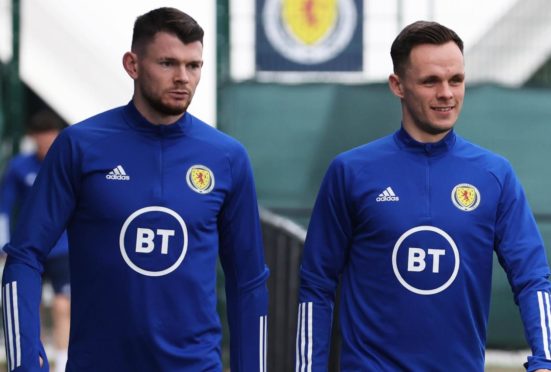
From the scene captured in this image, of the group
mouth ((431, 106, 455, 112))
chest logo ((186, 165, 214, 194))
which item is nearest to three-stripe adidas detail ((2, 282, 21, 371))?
chest logo ((186, 165, 214, 194))

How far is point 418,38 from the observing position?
18.2 feet

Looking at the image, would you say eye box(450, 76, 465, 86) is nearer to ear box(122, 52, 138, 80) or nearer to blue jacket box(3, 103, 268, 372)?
blue jacket box(3, 103, 268, 372)

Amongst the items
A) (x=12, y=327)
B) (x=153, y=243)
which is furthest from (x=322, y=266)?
(x=12, y=327)

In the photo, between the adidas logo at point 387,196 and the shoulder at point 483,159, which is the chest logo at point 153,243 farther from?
the shoulder at point 483,159

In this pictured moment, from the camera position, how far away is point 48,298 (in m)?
16.1

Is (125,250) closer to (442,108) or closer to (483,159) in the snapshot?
(442,108)

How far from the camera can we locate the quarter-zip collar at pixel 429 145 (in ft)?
18.2

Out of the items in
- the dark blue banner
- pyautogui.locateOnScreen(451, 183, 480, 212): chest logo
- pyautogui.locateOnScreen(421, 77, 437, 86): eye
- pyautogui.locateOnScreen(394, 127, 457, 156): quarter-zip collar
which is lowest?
pyautogui.locateOnScreen(451, 183, 480, 212): chest logo

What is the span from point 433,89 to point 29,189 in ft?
21.4

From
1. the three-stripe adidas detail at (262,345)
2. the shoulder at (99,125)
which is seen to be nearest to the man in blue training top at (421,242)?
the three-stripe adidas detail at (262,345)

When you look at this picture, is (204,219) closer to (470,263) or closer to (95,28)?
(470,263)

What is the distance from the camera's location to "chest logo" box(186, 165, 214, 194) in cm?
545

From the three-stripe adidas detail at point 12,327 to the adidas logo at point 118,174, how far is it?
0.50 meters

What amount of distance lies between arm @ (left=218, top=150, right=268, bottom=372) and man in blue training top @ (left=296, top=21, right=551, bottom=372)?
17 cm
